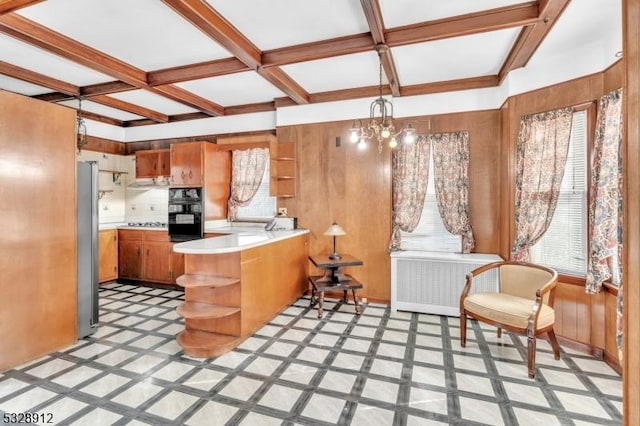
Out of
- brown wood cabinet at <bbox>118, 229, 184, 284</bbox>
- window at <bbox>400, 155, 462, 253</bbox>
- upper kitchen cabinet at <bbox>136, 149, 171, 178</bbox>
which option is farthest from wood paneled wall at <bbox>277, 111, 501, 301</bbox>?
upper kitchen cabinet at <bbox>136, 149, 171, 178</bbox>

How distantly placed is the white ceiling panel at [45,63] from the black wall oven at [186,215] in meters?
1.92

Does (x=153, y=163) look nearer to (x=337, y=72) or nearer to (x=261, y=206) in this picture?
(x=261, y=206)

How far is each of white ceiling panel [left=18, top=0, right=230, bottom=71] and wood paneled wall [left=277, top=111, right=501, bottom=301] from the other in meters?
1.93

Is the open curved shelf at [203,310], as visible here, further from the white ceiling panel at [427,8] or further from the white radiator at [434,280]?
the white ceiling panel at [427,8]

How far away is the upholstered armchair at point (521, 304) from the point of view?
2.66m

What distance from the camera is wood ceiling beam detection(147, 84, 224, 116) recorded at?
4.29 metres

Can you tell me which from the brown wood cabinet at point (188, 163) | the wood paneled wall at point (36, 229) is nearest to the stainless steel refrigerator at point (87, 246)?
the wood paneled wall at point (36, 229)

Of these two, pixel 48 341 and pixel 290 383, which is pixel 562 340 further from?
pixel 48 341

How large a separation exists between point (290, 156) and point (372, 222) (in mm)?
1648

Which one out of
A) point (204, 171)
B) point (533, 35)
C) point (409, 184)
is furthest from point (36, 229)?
point (533, 35)

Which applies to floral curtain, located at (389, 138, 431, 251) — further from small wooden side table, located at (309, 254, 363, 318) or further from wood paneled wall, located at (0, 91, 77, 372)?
wood paneled wall, located at (0, 91, 77, 372)

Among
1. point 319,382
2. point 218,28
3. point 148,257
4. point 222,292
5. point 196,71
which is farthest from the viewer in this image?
point 148,257

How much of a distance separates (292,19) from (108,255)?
4.99 m

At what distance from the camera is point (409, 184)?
4.46 metres
